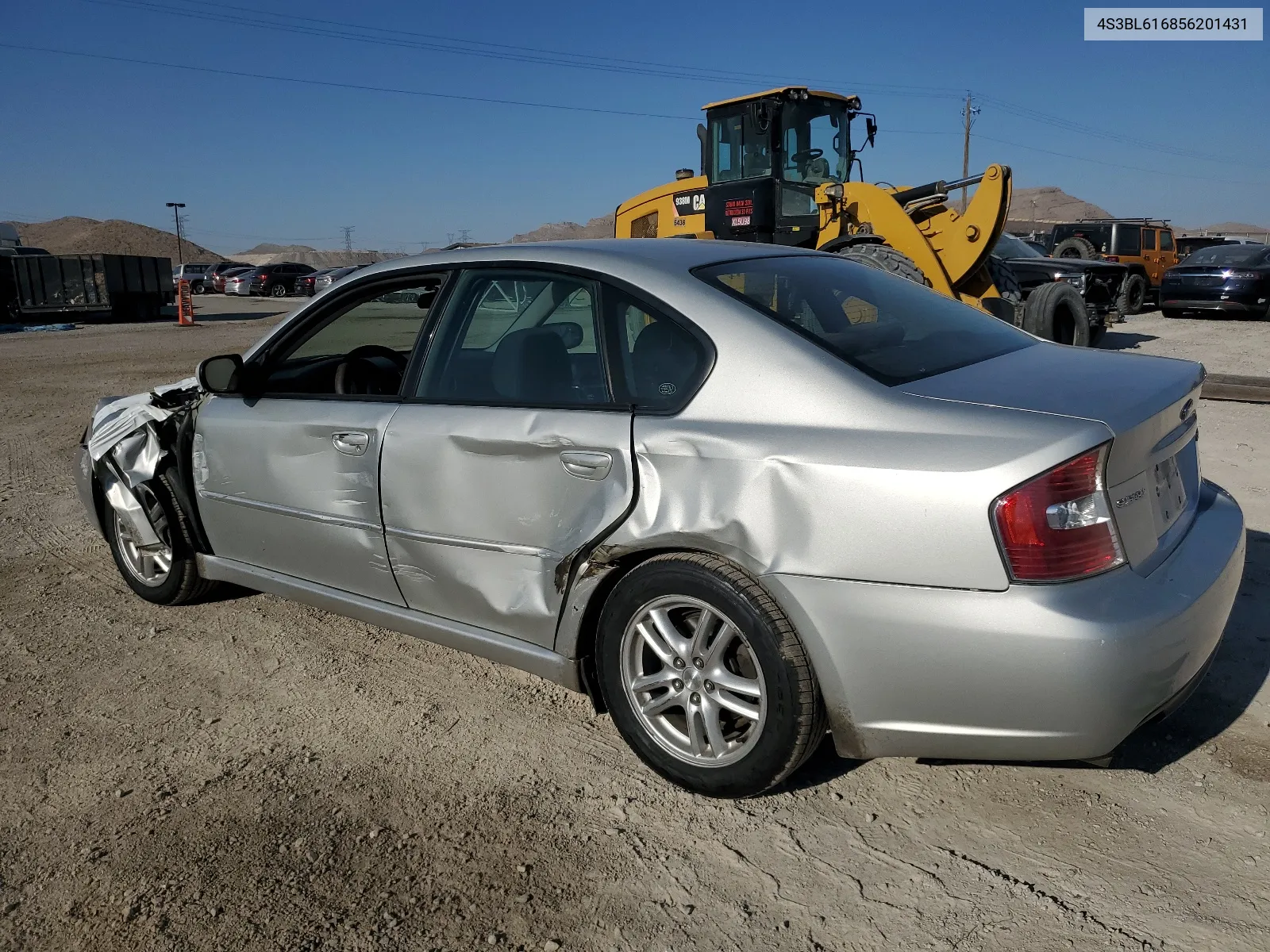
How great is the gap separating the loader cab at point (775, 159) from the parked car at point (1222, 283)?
10.1m

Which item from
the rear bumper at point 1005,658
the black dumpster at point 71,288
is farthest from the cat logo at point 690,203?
the black dumpster at point 71,288

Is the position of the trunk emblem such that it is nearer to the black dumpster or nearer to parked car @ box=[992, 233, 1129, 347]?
parked car @ box=[992, 233, 1129, 347]

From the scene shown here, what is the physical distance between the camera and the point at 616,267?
10.00 feet

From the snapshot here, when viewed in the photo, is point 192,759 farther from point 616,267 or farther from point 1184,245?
point 1184,245

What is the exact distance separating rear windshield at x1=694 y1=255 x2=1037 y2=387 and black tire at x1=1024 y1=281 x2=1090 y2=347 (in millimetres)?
7470

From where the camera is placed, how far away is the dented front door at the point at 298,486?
134 inches

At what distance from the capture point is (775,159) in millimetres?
11250

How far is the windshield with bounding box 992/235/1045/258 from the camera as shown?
53.4 ft

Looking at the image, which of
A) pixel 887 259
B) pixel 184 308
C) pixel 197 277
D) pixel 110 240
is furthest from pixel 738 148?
pixel 110 240

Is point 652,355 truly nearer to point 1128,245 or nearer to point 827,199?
point 827,199

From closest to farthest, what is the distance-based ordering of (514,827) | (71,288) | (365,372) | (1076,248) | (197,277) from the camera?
1. (514,827)
2. (365,372)
3. (1076,248)
4. (71,288)
5. (197,277)

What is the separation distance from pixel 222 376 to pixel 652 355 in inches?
73.9

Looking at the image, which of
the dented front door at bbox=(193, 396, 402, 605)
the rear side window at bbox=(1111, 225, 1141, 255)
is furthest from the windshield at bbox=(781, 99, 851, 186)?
the rear side window at bbox=(1111, 225, 1141, 255)

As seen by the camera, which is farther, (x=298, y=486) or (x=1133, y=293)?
(x=1133, y=293)
